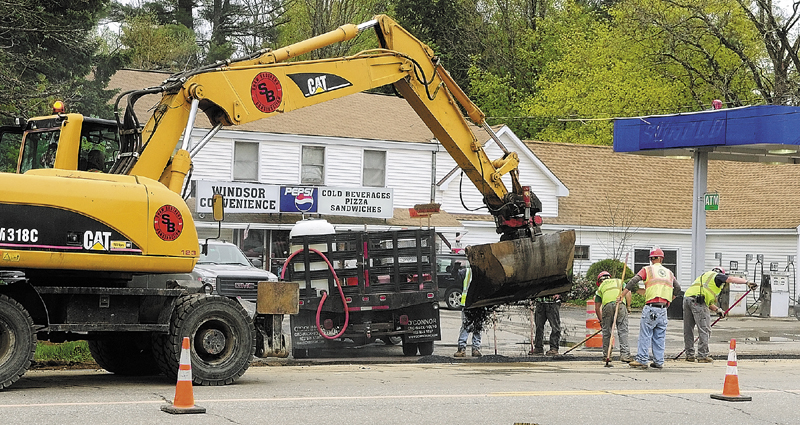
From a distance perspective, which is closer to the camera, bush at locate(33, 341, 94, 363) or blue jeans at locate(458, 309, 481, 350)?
bush at locate(33, 341, 94, 363)

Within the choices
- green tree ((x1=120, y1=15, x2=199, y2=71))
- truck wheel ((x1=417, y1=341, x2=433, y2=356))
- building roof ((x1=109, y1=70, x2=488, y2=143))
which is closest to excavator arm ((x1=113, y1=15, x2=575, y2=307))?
truck wheel ((x1=417, y1=341, x2=433, y2=356))

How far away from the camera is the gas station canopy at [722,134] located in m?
25.8

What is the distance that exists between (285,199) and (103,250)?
21.4m

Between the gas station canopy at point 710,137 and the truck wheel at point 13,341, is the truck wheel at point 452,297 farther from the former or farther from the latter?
the truck wheel at point 13,341

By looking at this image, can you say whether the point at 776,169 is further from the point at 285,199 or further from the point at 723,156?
the point at 285,199

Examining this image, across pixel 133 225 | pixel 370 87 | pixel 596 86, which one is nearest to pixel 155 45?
pixel 596 86

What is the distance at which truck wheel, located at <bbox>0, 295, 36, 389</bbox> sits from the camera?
37.0ft

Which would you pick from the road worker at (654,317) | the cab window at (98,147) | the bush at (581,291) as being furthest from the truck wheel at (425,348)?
the bush at (581,291)

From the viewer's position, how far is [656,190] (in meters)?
41.3

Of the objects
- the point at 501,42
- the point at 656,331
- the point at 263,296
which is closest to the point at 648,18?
the point at 501,42

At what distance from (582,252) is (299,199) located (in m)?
11.0

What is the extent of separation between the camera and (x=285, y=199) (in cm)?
3312

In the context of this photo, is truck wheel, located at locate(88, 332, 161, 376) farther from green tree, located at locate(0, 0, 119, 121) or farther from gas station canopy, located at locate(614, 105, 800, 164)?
gas station canopy, located at locate(614, 105, 800, 164)

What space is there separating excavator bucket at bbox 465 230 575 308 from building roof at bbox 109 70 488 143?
18761mm
